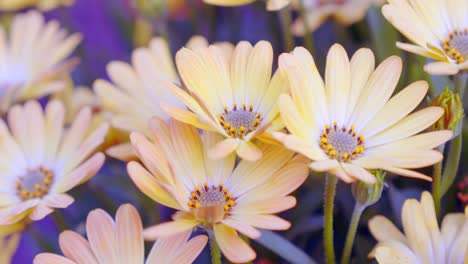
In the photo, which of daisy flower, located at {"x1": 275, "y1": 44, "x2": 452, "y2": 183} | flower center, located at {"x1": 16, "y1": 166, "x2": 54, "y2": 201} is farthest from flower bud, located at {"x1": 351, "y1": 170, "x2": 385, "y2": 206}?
flower center, located at {"x1": 16, "y1": 166, "x2": 54, "y2": 201}

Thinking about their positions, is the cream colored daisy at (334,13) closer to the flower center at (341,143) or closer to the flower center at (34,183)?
the flower center at (341,143)

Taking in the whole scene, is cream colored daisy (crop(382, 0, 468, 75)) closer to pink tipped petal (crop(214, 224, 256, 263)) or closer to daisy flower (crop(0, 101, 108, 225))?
pink tipped petal (crop(214, 224, 256, 263))

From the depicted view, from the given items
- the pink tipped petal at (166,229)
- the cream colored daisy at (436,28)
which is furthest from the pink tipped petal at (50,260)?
the cream colored daisy at (436,28)

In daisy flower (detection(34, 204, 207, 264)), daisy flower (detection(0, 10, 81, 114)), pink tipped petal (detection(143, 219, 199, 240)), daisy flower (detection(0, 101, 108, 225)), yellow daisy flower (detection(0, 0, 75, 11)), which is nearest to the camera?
pink tipped petal (detection(143, 219, 199, 240))

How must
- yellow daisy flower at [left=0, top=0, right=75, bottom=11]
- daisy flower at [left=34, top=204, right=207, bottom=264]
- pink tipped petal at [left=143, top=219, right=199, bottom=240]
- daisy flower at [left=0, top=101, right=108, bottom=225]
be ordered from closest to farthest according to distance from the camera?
pink tipped petal at [left=143, top=219, right=199, bottom=240] → daisy flower at [left=34, top=204, right=207, bottom=264] → daisy flower at [left=0, top=101, right=108, bottom=225] → yellow daisy flower at [left=0, top=0, right=75, bottom=11]

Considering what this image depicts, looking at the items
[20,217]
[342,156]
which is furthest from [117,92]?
[342,156]

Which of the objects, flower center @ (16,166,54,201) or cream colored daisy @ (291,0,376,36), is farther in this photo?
cream colored daisy @ (291,0,376,36)

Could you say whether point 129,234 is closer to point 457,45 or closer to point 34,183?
point 34,183
